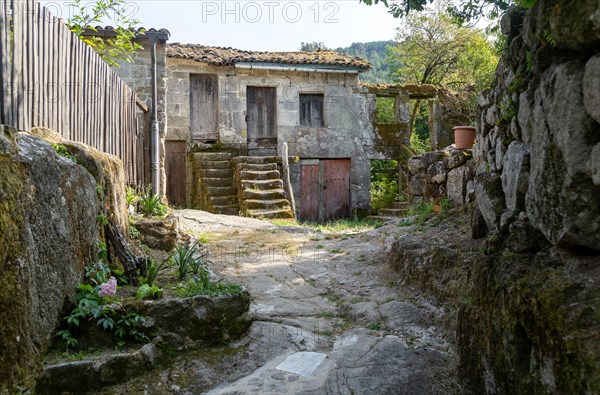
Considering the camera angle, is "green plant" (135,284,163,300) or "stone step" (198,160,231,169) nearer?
"green plant" (135,284,163,300)

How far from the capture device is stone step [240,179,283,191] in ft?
39.9

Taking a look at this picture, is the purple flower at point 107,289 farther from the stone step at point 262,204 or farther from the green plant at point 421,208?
the stone step at point 262,204

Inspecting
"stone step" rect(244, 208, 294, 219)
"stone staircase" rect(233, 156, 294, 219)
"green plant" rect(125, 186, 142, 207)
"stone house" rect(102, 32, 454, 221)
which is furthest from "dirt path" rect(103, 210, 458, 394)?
"stone house" rect(102, 32, 454, 221)

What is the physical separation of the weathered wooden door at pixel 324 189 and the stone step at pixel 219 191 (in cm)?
293

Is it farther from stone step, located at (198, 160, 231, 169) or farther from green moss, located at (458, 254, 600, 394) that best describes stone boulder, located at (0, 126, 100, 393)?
stone step, located at (198, 160, 231, 169)

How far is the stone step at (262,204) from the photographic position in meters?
11.4

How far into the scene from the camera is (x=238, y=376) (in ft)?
10.7

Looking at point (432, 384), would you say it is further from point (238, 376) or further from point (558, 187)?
point (558, 187)

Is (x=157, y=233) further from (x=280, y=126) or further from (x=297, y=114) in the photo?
(x=297, y=114)

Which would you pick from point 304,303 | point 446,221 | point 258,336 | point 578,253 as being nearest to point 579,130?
point 578,253

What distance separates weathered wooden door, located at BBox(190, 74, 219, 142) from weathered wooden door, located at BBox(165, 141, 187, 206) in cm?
56

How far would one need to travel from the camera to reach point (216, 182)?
1299 cm

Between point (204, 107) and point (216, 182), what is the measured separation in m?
2.90

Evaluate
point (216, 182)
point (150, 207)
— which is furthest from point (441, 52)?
point (150, 207)
